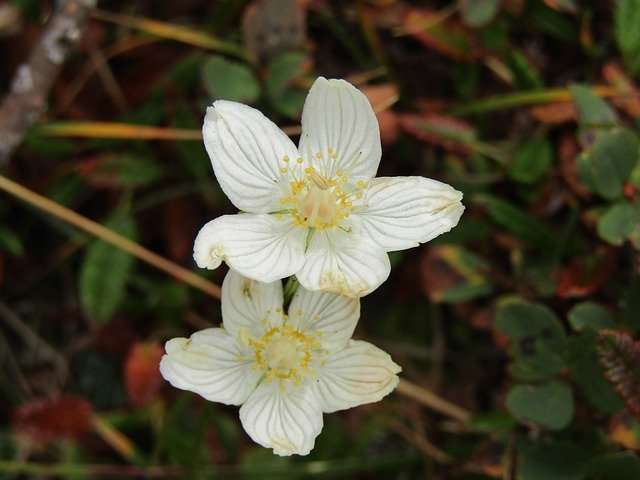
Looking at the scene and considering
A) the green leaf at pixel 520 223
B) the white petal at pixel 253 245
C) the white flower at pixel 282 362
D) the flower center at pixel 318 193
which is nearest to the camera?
the white petal at pixel 253 245

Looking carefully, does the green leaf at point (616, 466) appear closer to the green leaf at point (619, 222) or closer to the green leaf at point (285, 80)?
the green leaf at point (619, 222)

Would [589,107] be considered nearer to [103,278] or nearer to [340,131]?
[340,131]

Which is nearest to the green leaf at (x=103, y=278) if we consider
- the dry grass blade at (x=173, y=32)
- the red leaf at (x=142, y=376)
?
the red leaf at (x=142, y=376)

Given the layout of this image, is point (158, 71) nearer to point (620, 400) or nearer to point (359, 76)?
point (359, 76)

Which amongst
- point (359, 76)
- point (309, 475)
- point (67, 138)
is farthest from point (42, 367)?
point (359, 76)

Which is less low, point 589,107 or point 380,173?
point 589,107

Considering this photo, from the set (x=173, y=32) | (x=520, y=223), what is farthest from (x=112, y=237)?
(x=520, y=223)

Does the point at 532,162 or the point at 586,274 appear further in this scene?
the point at 532,162
